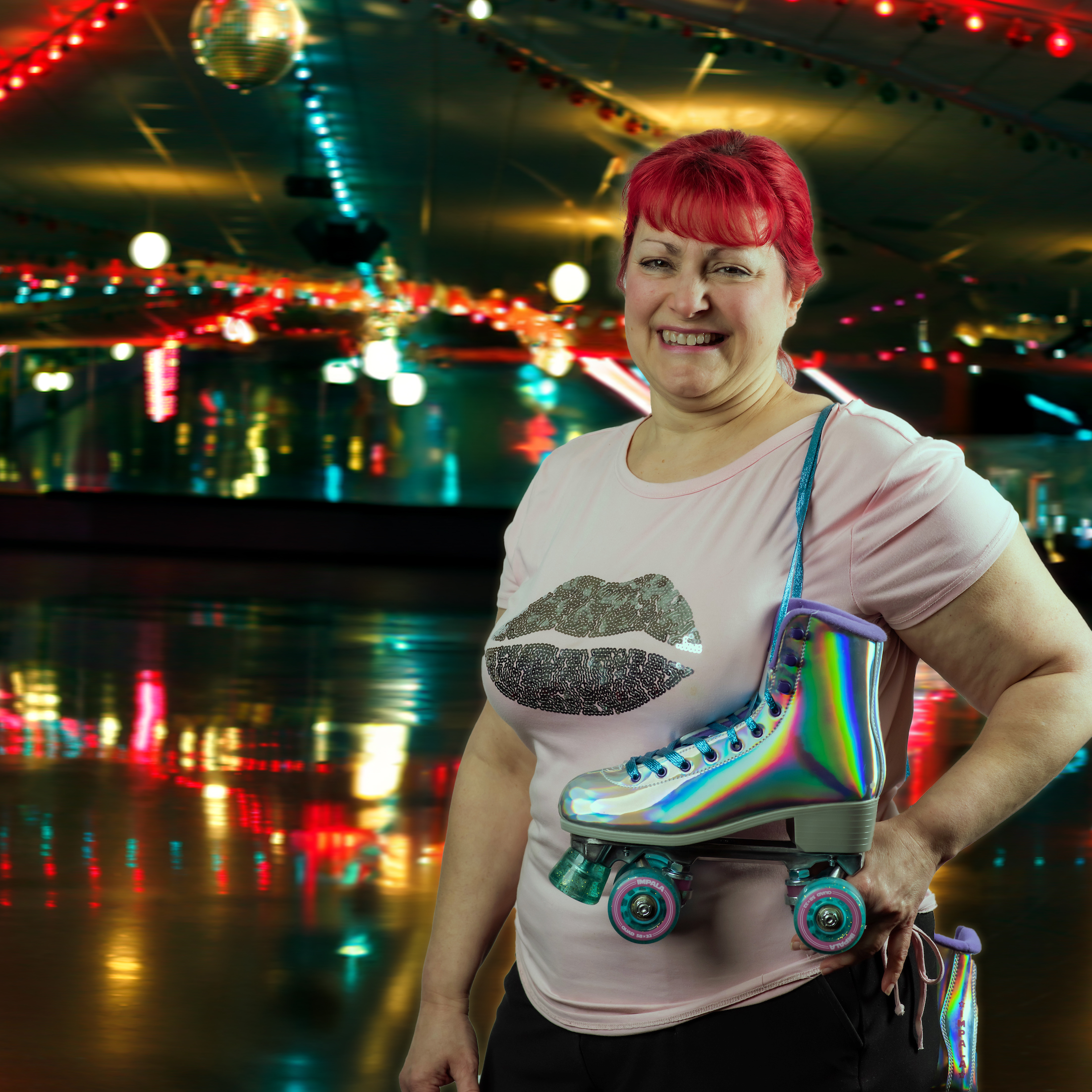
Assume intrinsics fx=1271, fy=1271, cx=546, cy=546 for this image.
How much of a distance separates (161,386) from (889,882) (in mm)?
15709

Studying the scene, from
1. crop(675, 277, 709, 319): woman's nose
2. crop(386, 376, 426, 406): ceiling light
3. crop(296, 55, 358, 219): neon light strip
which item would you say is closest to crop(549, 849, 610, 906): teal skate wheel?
crop(675, 277, 709, 319): woman's nose

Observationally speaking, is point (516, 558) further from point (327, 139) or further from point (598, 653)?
point (327, 139)

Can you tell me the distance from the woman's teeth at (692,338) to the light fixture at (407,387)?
13885 millimetres

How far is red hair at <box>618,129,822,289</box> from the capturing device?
1.06 meters

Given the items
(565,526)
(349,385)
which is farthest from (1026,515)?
(565,526)

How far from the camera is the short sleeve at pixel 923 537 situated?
979mm

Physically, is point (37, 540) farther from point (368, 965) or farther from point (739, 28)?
point (368, 965)

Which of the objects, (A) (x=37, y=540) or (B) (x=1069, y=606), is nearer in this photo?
(B) (x=1069, y=606)

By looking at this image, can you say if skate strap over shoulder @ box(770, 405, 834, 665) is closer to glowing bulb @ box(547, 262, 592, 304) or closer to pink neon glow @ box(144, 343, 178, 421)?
glowing bulb @ box(547, 262, 592, 304)

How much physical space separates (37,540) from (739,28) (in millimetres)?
10168

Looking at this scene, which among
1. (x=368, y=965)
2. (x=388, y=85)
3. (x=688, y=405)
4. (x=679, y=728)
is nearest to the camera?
(x=679, y=728)

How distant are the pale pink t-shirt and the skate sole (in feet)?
0.28

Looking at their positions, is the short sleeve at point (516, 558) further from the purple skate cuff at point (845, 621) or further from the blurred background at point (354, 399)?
the purple skate cuff at point (845, 621)

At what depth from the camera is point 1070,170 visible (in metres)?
11.3
